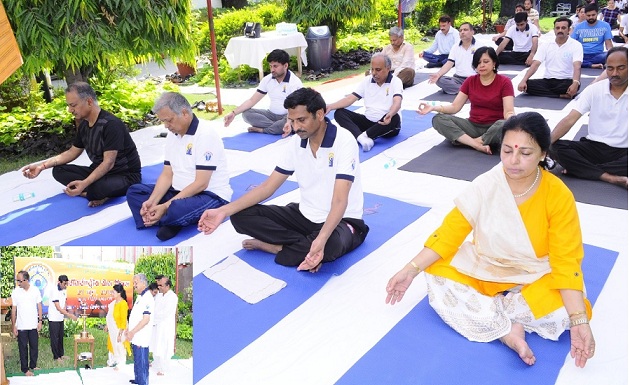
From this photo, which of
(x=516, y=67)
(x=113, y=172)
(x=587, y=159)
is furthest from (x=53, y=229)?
(x=516, y=67)

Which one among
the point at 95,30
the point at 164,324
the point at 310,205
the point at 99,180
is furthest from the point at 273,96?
the point at 164,324

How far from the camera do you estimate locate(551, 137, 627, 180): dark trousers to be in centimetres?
425

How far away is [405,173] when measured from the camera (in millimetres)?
4715

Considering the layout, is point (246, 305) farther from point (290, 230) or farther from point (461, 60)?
point (461, 60)

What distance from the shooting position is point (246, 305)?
292cm

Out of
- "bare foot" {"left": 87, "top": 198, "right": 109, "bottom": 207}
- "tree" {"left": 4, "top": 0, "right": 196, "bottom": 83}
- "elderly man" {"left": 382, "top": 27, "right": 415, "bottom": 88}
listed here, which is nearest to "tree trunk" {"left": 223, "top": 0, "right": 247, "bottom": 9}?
"elderly man" {"left": 382, "top": 27, "right": 415, "bottom": 88}

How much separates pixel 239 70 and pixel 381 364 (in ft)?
24.9

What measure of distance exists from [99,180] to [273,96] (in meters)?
2.23

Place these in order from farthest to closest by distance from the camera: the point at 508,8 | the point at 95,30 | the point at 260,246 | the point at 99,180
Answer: the point at 508,8 → the point at 95,30 → the point at 99,180 → the point at 260,246

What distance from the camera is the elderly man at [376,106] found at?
5.38 m

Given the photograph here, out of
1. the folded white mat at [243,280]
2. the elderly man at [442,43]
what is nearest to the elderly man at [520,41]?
the elderly man at [442,43]

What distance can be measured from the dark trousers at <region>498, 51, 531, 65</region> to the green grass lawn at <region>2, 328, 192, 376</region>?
9.01 meters

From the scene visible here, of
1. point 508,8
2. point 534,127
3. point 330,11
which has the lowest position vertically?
point 508,8

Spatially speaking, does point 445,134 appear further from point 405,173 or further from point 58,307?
point 58,307
